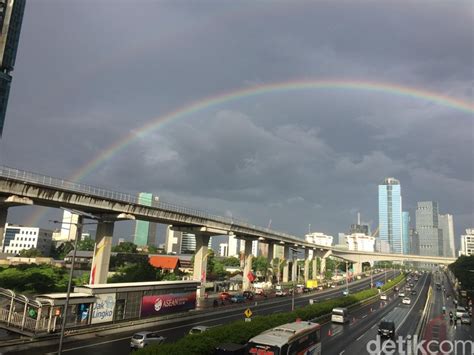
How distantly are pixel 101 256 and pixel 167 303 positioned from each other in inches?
579

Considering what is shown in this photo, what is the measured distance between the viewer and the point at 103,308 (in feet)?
134

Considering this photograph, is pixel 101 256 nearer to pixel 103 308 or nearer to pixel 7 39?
pixel 103 308

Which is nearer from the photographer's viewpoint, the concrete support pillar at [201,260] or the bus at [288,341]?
the bus at [288,341]

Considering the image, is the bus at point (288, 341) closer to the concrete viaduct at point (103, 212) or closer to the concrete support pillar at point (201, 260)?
the concrete viaduct at point (103, 212)

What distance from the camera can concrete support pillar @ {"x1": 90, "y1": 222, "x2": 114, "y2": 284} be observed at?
58000mm

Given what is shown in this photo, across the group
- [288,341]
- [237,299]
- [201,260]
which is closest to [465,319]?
[237,299]

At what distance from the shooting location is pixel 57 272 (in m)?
96.6

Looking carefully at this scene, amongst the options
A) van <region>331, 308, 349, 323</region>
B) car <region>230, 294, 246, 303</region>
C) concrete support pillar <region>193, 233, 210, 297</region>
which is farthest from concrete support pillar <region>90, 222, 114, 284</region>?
van <region>331, 308, 349, 323</region>

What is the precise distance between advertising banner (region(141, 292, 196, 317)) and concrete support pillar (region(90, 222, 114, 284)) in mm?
13037

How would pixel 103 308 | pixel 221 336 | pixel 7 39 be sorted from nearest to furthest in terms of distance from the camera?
pixel 221 336 → pixel 103 308 → pixel 7 39

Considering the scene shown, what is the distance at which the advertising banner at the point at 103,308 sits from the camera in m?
40.0

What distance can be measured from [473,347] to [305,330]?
2680cm

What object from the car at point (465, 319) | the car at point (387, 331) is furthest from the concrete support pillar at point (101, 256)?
the car at point (465, 319)

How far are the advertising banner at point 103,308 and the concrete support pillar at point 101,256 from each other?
16.3 meters
